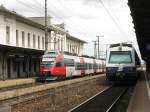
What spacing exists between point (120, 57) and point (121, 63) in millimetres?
578

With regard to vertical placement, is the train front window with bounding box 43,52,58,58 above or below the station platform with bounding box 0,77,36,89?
above

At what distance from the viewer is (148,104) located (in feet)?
69.1

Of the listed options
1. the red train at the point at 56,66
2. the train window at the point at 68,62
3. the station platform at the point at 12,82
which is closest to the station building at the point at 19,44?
the station platform at the point at 12,82

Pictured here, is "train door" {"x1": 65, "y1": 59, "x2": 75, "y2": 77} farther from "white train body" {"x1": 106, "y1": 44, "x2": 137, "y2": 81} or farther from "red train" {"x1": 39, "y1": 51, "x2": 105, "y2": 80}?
"white train body" {"x1": 106, "y1": 44, "x2": 137, "y2": 81}

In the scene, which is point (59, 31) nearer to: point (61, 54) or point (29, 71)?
point (29, 71)

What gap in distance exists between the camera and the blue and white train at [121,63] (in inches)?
1313

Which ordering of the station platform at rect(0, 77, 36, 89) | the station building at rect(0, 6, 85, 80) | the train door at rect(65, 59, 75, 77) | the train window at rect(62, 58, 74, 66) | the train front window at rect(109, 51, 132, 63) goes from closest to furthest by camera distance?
the train front window at rect(109, 51, 132, 63) → the station platform at rect(0, 77, 36, 89) → the train window at rect(62, 58, 74, 66) → the train door at rect(65, 59, 75, 77) → the station building at rect(0, 6, 85, 80)

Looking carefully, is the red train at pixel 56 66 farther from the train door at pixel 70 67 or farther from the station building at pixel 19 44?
the station building at pixel 19 44

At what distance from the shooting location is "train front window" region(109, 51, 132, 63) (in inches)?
1327

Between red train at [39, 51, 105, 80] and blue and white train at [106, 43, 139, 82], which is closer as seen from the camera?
blue and white train at [106, 43, 139, 82]

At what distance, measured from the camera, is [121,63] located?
33.7 m

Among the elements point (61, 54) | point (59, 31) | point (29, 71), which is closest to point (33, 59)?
point (29, 71)

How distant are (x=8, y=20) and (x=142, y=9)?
27.6 metres

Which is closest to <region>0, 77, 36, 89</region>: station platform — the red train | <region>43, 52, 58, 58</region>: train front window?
the red train
